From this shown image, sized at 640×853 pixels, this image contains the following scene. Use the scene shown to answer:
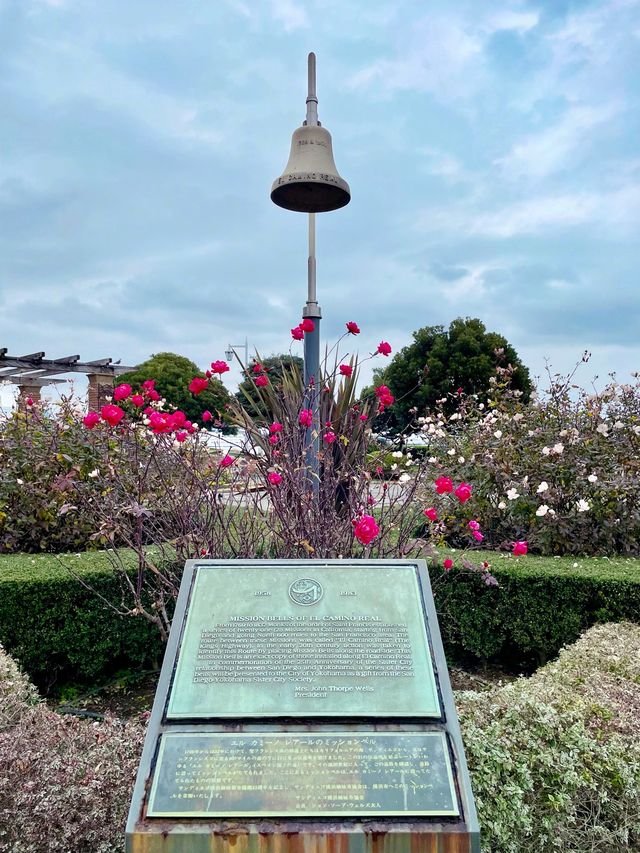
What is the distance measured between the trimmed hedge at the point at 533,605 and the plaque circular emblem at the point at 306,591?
2.13 metres

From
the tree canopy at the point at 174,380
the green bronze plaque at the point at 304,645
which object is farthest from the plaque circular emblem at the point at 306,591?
the tree canopy at the point at 174,380

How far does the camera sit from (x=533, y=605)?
4.50m

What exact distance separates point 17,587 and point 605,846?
135 inches

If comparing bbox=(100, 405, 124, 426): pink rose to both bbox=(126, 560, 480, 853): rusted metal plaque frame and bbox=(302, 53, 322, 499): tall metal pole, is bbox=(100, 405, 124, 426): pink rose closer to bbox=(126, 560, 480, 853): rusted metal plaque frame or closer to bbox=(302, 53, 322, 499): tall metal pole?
bbox=(302, 53, 322, 499): tall metal pole

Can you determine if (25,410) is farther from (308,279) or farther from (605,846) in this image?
(605,846)

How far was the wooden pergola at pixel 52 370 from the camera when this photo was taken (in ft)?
49.4

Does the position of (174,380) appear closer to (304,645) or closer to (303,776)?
(304,645)

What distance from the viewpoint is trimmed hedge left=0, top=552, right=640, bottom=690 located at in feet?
14.5

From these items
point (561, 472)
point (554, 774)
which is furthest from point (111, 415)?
point (561, 472)

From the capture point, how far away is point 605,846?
247 cm

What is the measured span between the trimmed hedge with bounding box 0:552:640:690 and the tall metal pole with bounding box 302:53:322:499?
107cm

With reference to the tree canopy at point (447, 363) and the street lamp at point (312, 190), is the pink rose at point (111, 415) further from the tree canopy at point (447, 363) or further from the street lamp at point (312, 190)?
the tree canopy at point (447, 363)

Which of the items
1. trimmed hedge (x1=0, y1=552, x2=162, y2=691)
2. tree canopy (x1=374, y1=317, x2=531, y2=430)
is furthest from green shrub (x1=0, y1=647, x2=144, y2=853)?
tree canopy (x1=374, y1=317, x2=531, y2=430)

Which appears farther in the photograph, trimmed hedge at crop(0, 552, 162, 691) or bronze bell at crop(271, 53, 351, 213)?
bronze bell at crop(271, 53, 351, 213)
